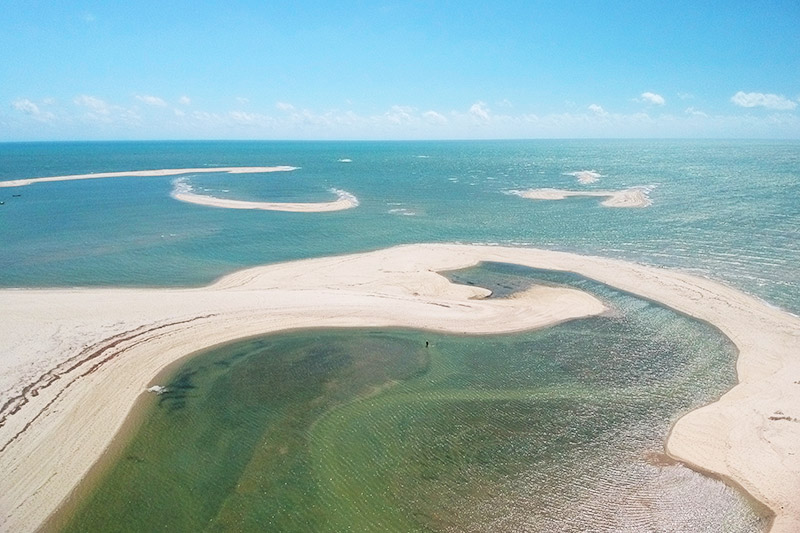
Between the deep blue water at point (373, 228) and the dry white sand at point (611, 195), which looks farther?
the dry white sand at point (611, 195)

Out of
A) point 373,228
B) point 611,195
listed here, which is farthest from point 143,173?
point 611,195

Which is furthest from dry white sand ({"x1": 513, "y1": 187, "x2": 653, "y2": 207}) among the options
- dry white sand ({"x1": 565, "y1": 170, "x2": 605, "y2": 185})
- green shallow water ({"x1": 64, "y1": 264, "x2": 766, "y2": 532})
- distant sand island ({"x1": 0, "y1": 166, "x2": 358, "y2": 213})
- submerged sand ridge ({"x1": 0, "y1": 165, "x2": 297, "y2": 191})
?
submerged sand ridge ({"x1": 0, "y1": 165, "x2": 297, "y2": 191})

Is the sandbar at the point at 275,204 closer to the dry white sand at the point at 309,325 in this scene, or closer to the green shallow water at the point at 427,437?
the dry white sand at the point at 309,325

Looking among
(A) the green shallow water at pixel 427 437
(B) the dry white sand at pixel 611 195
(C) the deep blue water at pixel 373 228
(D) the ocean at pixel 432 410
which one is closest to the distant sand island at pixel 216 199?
(C) the deep blue water at pixel 373 228

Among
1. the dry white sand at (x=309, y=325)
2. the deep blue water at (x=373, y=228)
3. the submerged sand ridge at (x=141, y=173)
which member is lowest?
Result: the dry white sand at (x=309, y=325)

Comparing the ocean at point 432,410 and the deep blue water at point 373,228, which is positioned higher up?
the deep blue water at point 373,228
